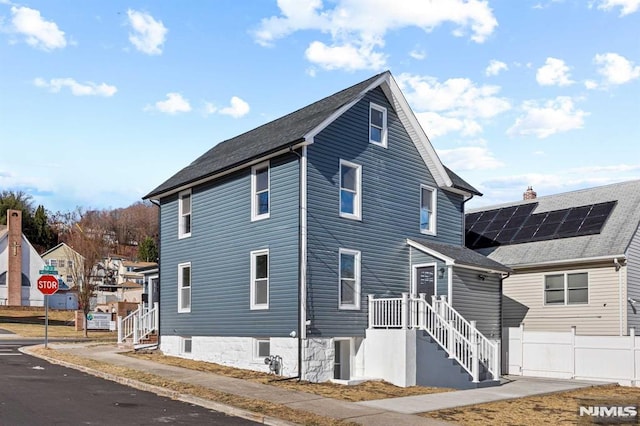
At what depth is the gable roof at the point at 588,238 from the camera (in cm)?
2381

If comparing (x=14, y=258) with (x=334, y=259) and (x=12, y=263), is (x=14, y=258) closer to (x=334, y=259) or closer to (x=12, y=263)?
(x=12, y=263)

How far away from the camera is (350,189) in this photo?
66.4 ft

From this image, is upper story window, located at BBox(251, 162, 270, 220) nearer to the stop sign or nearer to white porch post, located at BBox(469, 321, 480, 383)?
white porch post, located at BBox(469, 321, 480, 383)

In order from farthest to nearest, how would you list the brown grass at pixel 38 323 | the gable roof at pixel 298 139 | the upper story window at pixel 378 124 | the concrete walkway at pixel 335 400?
the brown grass at pixel 38 323 → the upper story window at pixel 378 124 → the gable roof at pixel 298 139 → the concrete walkway at pixel 335 400

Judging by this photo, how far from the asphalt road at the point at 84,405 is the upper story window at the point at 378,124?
416 inches

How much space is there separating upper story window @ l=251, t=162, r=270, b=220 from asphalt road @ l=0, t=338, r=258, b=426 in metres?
6.33

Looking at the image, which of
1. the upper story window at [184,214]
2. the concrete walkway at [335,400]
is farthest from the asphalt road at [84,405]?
the upper story window at [184,214]

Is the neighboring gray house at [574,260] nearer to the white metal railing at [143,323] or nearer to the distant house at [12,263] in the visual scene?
the white metal railing at [143,323]

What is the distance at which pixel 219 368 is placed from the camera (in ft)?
64.0

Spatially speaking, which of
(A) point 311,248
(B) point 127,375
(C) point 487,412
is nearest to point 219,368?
(B) point 127,375

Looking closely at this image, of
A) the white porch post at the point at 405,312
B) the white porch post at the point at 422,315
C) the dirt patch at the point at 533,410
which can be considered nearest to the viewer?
the dirt patch at the point at 533,410

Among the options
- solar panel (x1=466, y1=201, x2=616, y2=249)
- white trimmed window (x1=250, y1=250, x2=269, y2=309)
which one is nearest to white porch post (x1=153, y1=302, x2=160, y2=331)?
white trimmed window (x1=250, y1=250, x2=269, y2=309)

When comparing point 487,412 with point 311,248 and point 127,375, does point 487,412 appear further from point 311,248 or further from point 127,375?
point 127,375

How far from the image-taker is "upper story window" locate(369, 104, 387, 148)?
69.5ft
